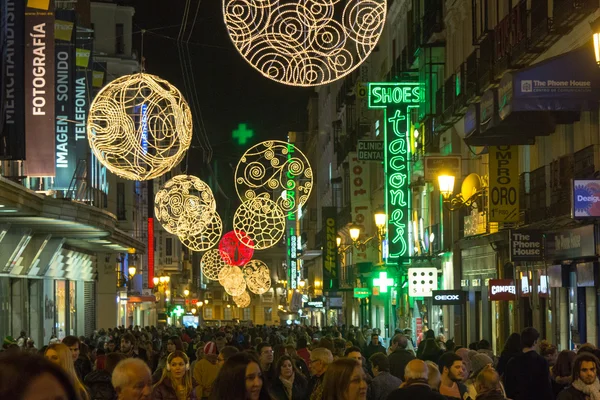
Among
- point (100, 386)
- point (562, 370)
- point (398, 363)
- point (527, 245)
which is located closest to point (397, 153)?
point (527, 245)

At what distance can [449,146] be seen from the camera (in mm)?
35344

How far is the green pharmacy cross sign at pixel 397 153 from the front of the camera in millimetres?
37469

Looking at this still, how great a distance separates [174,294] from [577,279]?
284 ft

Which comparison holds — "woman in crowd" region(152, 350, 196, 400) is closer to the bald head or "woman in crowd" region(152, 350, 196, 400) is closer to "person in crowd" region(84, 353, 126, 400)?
"person in crowd" region(84, 353, 126, 400)

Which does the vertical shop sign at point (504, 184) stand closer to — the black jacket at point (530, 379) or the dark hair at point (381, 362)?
the dark hair at point (381, 362)

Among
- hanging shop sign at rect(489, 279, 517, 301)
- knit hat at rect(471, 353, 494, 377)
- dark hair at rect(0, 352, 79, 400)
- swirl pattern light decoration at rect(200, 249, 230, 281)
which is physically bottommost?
knit hat at rect(471, 353, 494, 377)

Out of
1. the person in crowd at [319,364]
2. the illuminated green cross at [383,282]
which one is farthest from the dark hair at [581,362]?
the illuminated green cross at [383,282]

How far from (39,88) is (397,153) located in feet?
49.8

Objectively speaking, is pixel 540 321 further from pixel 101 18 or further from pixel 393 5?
pixel 101 18

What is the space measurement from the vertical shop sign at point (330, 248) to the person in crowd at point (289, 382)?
50.2 metres

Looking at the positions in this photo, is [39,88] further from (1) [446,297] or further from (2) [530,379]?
(2) [530,379]

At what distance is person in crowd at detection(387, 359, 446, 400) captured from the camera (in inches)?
282

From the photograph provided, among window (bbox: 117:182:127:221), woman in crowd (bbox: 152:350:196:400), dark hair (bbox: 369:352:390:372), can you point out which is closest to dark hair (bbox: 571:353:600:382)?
dark hair (bbox: 369:352:390:372)

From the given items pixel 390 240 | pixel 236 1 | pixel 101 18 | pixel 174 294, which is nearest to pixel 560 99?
pixel 236 1
